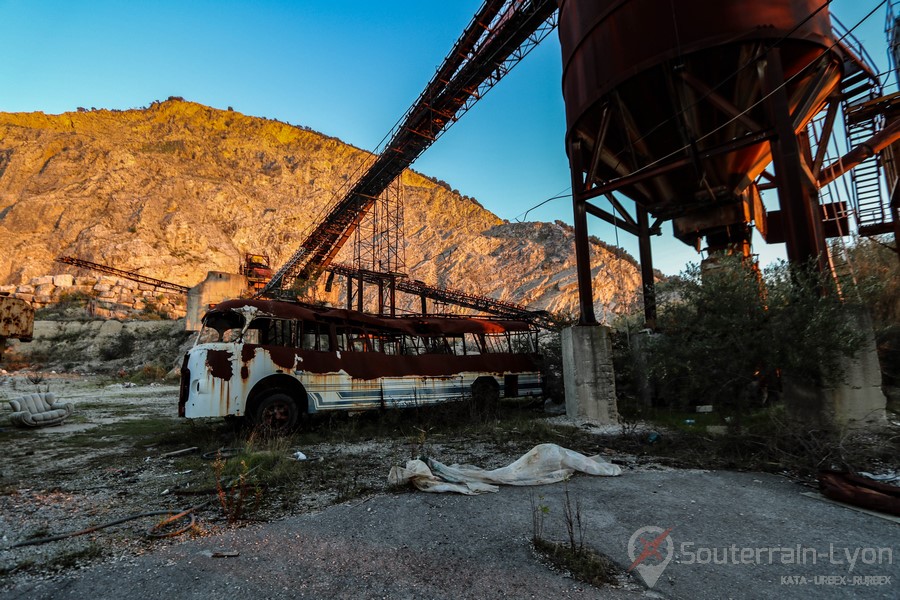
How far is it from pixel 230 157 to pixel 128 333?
128ft

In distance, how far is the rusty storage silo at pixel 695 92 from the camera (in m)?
7.33

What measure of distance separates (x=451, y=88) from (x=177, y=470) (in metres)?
18.4

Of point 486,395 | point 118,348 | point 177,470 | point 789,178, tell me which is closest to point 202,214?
point 118,348

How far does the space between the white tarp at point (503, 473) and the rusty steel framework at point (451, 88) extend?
1645 centimetres

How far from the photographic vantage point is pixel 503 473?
4.82 m

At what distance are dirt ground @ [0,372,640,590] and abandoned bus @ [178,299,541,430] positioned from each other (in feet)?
2.17

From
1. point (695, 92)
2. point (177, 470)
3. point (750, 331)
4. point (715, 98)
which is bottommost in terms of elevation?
point (177, 470)

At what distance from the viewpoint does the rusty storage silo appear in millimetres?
7328

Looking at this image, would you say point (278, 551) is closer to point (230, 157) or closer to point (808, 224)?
point (808, 224)

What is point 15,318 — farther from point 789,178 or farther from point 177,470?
point 789,178

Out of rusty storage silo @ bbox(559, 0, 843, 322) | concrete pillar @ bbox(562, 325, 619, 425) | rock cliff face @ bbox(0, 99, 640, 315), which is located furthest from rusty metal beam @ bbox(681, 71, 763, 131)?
rock cliff face @ bbox(0, 99, 640, 315)

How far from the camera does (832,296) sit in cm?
611

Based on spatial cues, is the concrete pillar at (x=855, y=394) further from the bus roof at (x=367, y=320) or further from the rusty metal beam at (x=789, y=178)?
the bus roof at (x=367, y=320)

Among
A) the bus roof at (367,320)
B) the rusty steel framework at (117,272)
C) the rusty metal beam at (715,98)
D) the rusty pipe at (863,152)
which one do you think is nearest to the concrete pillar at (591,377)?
→ the bus roof at (367,320)
